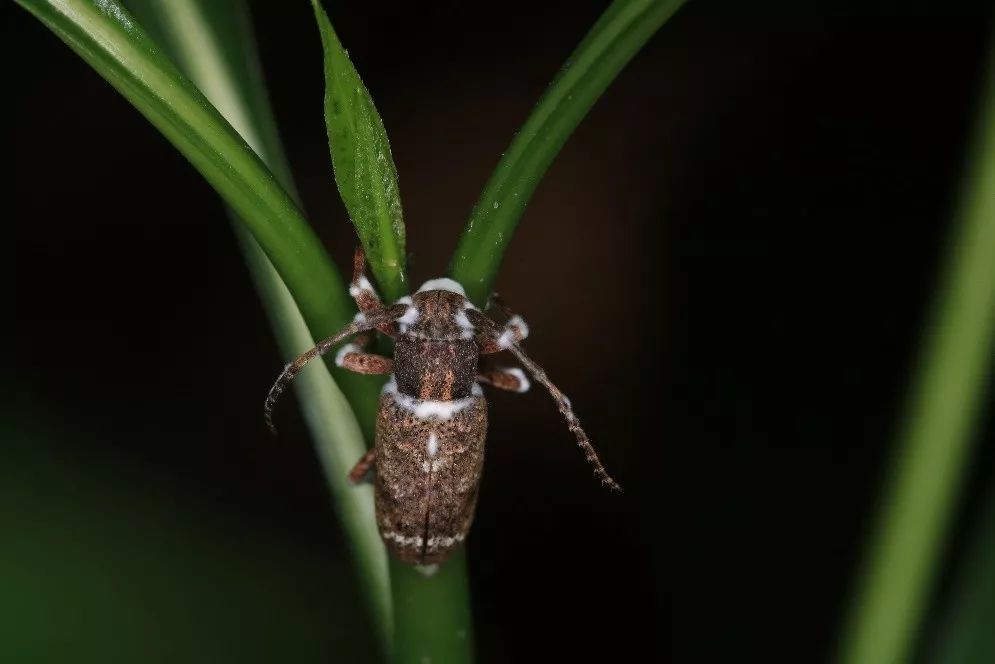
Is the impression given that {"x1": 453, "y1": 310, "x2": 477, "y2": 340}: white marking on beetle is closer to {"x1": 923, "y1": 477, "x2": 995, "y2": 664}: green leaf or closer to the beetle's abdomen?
the beetle's abdomen

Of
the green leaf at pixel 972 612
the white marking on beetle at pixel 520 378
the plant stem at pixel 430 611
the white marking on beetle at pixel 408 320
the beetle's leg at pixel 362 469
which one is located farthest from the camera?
the white marking on beetle at pixel 520 378

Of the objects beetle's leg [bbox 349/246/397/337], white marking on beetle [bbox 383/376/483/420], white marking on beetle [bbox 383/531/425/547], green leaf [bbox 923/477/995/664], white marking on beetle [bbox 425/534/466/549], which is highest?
beetle's leg [bbox 349/246/397/337]

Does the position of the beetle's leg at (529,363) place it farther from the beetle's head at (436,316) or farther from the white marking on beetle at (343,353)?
the white marking on beetle at (343,353)

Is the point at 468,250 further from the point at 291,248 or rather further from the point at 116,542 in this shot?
the point at 116,542

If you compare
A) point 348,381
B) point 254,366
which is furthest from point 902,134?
point 348,381

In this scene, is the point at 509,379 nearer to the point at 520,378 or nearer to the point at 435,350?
the point at 520,378

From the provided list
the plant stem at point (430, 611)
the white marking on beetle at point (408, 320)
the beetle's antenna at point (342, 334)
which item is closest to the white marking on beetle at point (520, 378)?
the white marking on beetle at point (408, 320)


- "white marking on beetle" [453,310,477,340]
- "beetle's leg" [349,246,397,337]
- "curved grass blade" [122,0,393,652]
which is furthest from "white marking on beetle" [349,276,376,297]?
"white marking on beetle" [453,310,477,340]
